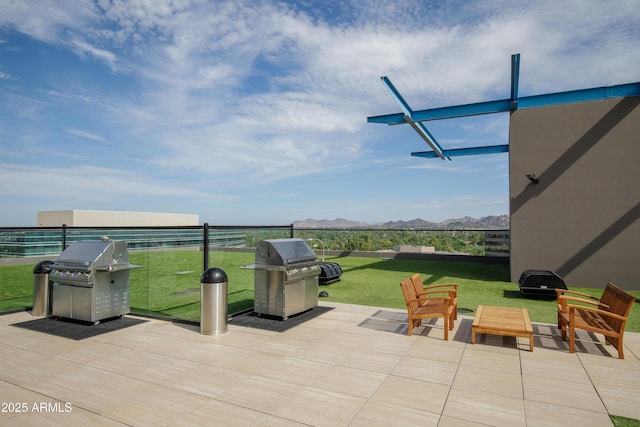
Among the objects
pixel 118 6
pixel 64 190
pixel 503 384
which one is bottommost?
pixel 503 384

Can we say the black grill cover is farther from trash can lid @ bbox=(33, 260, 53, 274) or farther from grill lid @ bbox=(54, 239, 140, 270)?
trash can lid @ bbox=(33, 260, 53, 274)

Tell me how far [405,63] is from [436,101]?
6.90ft

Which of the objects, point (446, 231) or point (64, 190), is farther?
point (64, 190)

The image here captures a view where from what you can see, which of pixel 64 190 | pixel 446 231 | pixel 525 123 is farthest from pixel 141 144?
pixel 525 123

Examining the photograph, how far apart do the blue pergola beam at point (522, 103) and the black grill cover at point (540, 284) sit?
16.5 ft

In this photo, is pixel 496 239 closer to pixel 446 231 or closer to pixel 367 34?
pixel 446 231

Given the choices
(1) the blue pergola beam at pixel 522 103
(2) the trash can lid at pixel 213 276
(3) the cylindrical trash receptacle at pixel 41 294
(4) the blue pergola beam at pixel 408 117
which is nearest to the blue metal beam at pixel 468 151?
(4) the blue pergola beam at pixel 408 117

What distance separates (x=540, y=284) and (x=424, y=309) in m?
4.63

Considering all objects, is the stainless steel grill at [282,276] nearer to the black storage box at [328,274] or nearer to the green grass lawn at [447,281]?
the green grass lawn at [447,281]

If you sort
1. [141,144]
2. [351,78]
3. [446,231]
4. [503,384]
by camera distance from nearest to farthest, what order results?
[503,384]
[351,78]
[446,231]
[141,144]

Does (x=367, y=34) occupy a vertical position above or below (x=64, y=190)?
above

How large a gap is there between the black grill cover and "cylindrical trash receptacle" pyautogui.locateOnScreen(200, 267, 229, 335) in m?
7.19

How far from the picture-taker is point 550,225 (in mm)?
10797

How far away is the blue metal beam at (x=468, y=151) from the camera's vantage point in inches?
575
